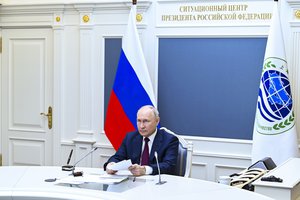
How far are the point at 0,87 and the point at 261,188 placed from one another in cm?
422

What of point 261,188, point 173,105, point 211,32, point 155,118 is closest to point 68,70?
Result: point 173,105

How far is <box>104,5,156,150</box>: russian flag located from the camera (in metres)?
5.70

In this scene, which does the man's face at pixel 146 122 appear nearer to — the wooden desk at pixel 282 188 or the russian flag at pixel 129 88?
the wooden desk at pixel 282 188

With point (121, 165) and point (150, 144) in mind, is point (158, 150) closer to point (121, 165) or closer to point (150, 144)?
point (150, 144)

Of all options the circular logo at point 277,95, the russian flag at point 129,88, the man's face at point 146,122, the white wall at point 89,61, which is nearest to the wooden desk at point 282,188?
the man's face at point 146,122

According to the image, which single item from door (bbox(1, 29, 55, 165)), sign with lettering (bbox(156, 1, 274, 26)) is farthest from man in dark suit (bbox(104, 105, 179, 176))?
door (bbox(1, 29, 55, 165))

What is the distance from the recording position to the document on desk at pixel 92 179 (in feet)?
10.7

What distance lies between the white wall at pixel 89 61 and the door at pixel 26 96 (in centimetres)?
14

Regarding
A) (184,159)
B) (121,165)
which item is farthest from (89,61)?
(121,165)

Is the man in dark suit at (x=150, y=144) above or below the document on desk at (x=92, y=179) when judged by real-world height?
above

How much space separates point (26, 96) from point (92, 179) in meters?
3.57

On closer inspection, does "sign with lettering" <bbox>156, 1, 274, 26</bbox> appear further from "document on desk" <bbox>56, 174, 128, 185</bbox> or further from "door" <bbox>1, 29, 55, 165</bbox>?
"document on desk" <bbox>56, 174, 128, 185</bbox>

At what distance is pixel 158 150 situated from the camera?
13.9 feet

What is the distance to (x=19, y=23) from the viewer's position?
6.62 meters
